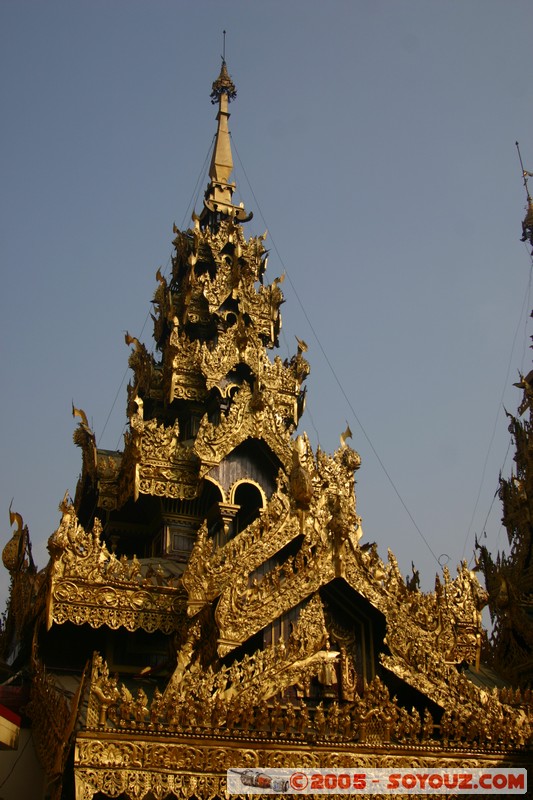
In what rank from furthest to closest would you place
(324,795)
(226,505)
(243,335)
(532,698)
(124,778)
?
Result: (243,335) → (226,505) → (532,698) → (324,795) → (124,778)

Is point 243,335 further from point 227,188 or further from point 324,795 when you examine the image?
point 324,795

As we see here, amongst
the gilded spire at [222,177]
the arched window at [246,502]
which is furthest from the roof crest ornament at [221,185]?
the arched window at [246,502]

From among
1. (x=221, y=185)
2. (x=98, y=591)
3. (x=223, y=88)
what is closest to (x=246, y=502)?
(x=98, y=591)

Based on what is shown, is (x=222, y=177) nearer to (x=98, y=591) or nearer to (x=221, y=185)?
(x=221, y=185)

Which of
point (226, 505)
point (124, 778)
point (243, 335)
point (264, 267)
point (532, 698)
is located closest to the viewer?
point (124, 778)

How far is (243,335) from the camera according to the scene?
19.6m

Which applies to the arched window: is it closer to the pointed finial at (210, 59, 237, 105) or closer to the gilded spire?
the gilded spire

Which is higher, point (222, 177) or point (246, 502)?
point (222, 177)

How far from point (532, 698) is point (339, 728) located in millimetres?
3059

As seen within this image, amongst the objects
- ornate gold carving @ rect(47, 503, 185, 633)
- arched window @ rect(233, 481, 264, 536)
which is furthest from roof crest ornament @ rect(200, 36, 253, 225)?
ornate gold carving @ rect(47, 503, 185, 633)

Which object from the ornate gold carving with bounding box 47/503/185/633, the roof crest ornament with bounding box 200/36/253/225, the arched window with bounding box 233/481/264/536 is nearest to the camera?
the ornate gold carving with bounding box 47/503/185/633

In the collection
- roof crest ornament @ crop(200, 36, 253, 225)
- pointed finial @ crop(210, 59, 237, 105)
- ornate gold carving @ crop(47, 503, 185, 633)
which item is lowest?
ornate gold carving @ crop(47, 503, 185, 633)

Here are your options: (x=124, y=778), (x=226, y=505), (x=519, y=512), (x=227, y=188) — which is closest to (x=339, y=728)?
(x=124, y=778)

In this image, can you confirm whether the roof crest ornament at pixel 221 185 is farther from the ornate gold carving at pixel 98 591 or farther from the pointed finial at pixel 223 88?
the ornate gold carving at pixel 98 591
